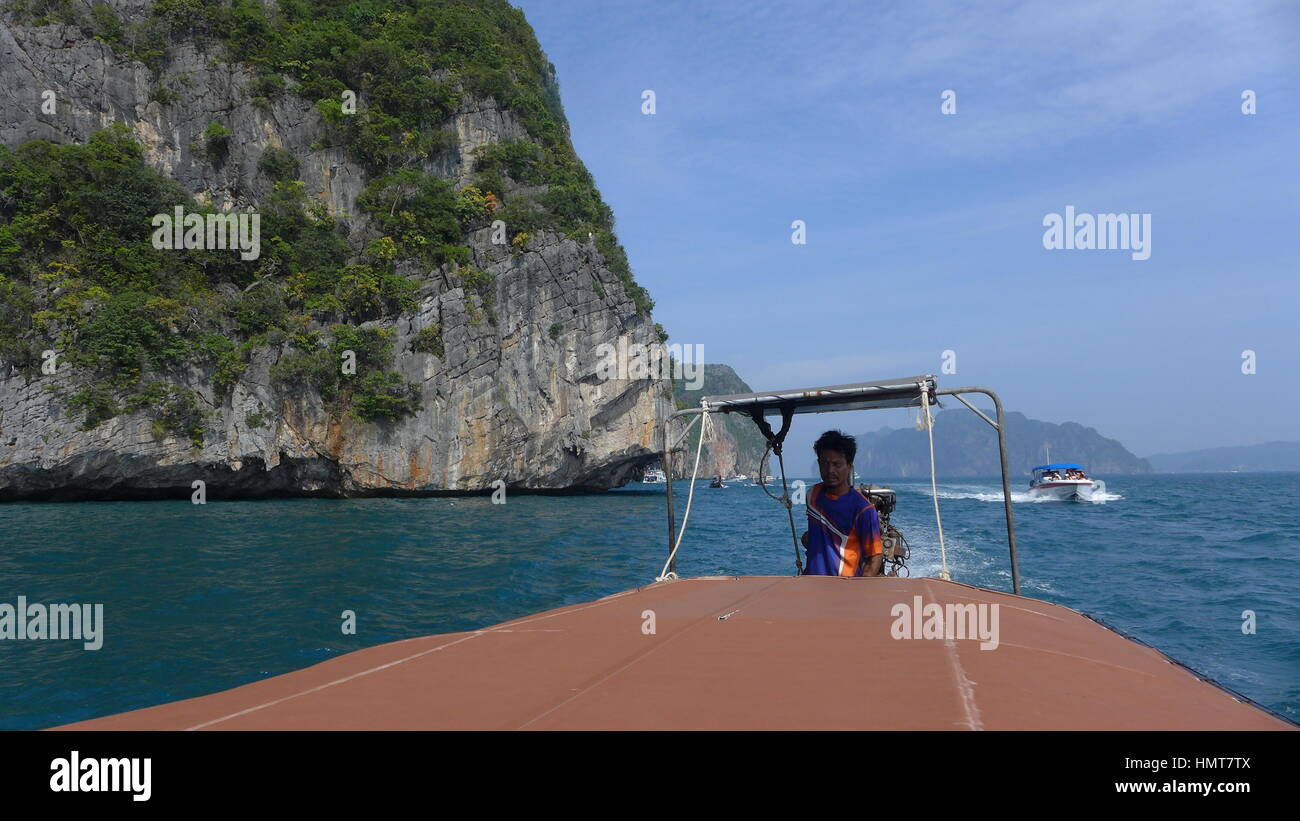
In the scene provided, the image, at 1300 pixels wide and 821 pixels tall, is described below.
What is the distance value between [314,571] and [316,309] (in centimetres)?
2663

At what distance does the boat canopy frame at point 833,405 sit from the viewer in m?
6.17

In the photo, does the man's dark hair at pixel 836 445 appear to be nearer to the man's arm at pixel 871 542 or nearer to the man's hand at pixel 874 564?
the man's arm at pixel 871 542

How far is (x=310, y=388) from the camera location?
3441cm

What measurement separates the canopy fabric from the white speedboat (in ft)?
114

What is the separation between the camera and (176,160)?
38438 millimetres

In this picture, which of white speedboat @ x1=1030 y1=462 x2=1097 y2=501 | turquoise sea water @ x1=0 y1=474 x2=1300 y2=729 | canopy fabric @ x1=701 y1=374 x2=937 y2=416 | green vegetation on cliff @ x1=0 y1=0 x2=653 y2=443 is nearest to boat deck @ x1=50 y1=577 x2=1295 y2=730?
canopy fabric @ x1=701 y1=374 x2=937 y2=416

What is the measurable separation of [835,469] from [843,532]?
0.48 meters

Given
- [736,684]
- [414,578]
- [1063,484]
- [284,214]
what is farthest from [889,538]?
[284,214]

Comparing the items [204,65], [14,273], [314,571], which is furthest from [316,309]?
[314,571]

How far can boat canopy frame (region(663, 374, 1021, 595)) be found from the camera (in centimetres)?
617

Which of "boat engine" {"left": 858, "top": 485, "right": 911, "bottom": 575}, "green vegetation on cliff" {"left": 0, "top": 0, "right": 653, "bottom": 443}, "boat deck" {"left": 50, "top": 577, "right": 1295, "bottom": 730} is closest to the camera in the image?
"boat deck" {"left": 50, "top": 577, "right": 1295, "bottom": 730}

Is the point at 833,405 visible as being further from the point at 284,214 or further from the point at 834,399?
the point at 284,214

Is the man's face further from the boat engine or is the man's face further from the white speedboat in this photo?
the white speedboat

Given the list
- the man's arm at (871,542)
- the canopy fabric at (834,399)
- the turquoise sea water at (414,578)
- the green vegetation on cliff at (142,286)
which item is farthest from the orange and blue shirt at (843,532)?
the green vegetation on cliff at (142,286)
